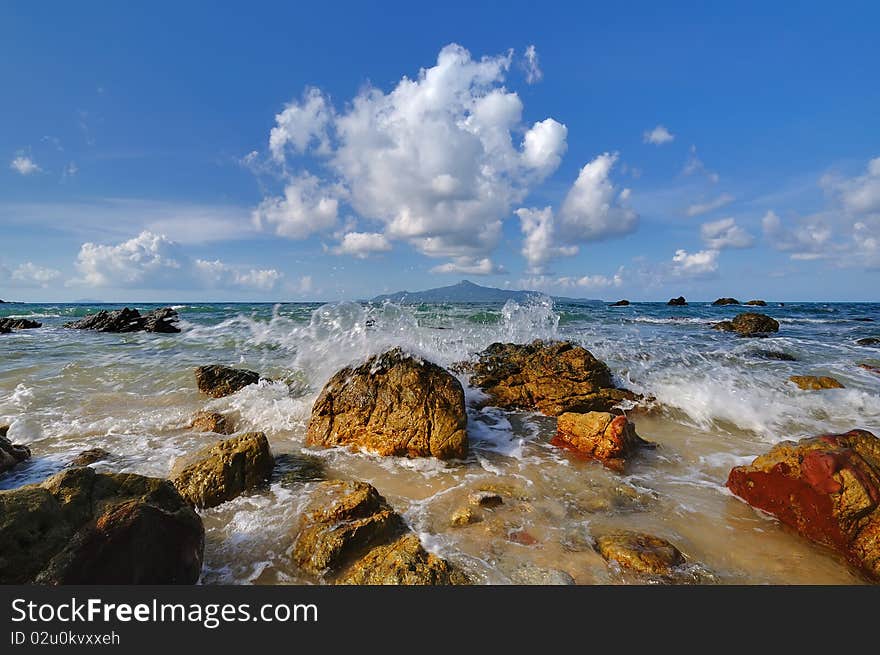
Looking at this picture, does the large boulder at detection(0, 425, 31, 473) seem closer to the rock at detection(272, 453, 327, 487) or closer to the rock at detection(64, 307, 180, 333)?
the rock at detection(272, 453, 327, 487)

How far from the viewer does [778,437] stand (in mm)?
6488

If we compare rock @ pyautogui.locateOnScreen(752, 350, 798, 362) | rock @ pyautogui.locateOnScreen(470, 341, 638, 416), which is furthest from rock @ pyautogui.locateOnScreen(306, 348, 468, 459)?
rock @ pyautogui.locateOnScreen(752, 350, 798, 362)

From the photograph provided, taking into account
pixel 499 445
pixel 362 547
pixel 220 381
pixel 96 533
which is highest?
pixel 96 533

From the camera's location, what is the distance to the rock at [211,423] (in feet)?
22.0

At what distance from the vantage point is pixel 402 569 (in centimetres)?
283

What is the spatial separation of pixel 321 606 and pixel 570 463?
381cm

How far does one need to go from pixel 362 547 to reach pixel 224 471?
7.05 feet

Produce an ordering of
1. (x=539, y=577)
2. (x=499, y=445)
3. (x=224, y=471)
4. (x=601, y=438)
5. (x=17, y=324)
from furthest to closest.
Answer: (x=17, y=324)
(x=499, y=445)
(x=601, y=438)
(x=224, y=471)
(x=539, y=577)

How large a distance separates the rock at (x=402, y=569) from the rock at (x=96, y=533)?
1.25 m

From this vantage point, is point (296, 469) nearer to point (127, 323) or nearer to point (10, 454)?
point (10, 454)

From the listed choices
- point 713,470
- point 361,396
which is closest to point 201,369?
point 361,396

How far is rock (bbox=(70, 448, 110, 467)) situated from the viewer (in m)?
5.15

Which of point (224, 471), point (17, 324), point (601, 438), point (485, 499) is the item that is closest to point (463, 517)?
point (485, 499)

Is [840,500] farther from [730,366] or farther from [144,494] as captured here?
[730,366]
